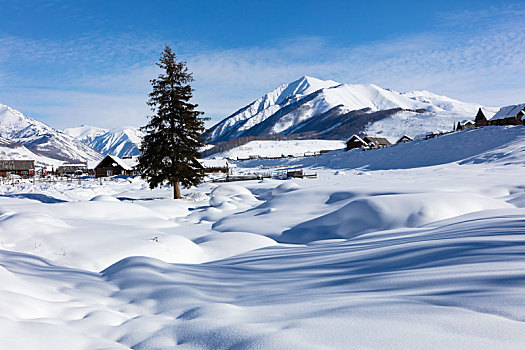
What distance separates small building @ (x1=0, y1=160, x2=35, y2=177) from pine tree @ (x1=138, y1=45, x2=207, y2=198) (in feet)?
268

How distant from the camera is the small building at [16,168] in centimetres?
8807

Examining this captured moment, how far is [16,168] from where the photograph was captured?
90.9m

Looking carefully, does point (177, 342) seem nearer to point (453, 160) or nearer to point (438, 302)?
point (438, 302)

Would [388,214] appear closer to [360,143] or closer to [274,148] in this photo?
[360,143]

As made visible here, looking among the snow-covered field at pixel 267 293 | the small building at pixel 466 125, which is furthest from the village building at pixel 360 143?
the snow-covered field at pixel 267 293

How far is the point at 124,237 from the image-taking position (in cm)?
900

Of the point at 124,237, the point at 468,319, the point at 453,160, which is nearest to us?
the point at 468,319

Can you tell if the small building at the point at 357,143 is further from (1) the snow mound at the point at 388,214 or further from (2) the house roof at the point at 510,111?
(1) the snow mound at the point at 388,214

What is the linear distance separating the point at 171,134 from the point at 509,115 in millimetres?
67045

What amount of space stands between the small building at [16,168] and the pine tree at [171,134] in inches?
3222

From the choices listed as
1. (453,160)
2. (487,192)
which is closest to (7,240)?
(487,192)

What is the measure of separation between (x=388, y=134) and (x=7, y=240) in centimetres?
19607

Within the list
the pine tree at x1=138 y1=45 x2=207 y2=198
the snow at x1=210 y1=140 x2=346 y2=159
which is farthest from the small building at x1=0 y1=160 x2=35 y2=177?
the pine tree at x1=138 y1=45 x2=207 y2=198

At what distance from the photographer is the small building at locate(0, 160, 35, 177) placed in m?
88.1
